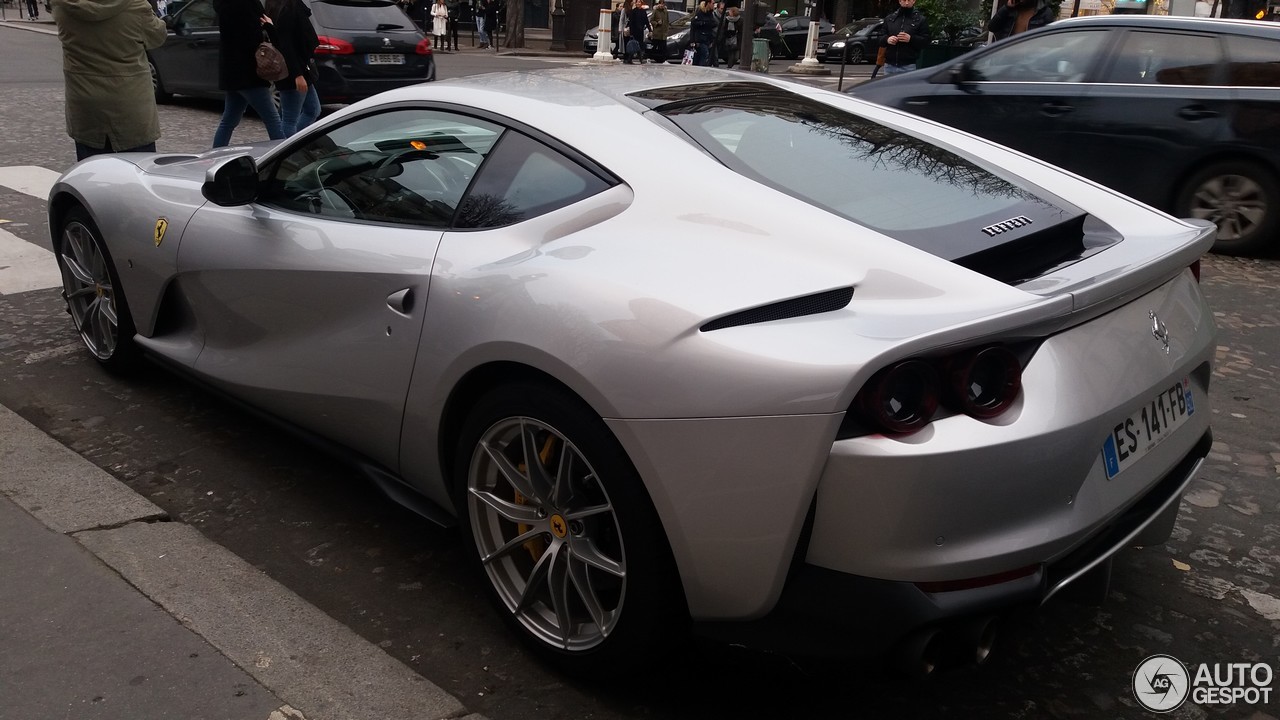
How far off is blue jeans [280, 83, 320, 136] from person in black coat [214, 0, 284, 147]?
1.03 ft

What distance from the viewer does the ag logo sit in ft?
8.81

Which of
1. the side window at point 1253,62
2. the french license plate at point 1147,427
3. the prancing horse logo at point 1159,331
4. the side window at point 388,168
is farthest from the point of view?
the side window at point 1253,62

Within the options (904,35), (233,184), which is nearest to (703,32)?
(904,35)

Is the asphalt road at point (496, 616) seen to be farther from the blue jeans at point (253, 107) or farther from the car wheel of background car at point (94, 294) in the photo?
the blue jeans at point (253, 107)

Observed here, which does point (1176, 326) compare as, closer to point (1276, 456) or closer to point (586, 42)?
point (1276, 456)

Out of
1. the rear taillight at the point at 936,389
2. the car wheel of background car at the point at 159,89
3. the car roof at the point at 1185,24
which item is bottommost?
the car wheel of background car at the point at 159,89

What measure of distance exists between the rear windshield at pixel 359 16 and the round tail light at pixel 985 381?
12.3 meters

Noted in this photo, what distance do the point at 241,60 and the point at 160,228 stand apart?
15.5 ft

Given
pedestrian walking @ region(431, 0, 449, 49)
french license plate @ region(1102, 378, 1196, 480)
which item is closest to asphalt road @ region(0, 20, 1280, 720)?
french license plate @ region(1102, 378, 1196, 480)

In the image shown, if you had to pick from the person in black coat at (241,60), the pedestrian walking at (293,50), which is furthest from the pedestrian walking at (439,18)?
the person in black coat at (241,60)

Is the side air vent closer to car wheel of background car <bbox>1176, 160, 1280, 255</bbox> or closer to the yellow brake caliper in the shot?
the yellow brake caliper

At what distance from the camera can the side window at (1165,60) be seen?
7230 millimetres

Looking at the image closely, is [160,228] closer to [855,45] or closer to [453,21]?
[855,45]

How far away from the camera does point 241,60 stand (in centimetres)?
828
